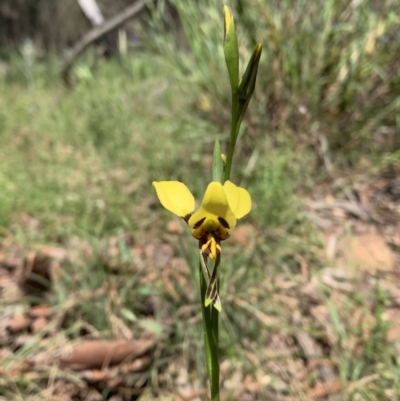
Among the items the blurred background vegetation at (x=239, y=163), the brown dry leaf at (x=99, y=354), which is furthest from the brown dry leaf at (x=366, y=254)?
the brown dry leaf at (x=99, y=354)

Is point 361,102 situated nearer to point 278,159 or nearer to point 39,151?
point 278,159

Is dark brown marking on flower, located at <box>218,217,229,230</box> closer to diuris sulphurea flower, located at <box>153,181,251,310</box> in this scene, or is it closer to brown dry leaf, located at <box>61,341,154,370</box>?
diuris sulphurea flower, located at <box>153,181,251,310</box>

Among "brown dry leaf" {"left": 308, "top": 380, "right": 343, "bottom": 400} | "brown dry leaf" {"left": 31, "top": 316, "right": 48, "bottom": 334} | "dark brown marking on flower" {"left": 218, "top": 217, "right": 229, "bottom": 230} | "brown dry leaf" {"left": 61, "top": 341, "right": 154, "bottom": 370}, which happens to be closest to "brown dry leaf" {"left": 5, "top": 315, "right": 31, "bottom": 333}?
"brown dry leaf" {"left": 31, "top": 316, "right": 48, "bottom": 334}

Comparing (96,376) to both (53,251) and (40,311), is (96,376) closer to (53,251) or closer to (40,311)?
(40,311)

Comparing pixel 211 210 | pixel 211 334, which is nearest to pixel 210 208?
pixel 211 210

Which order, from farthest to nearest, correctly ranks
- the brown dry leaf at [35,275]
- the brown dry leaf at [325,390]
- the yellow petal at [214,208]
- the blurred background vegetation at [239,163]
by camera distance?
the brown dry leaf at [35,275]
the blurred background vegetation at [239,163]
the brown dry leaf at [325,390]
the yellow petal at [214,208]

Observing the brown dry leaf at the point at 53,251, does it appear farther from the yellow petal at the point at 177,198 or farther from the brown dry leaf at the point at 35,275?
the yellow petal at the point at 177,198

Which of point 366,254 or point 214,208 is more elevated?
point 366,254
